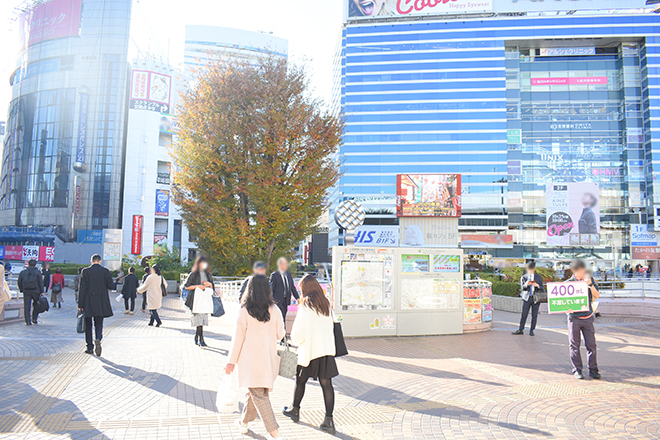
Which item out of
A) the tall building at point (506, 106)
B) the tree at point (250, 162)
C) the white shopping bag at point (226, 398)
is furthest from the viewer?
the tall building at point (506, 106)

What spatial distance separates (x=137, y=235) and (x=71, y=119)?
714 inches

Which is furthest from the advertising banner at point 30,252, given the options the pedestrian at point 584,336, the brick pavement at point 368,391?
the pedestrian at point 584,336

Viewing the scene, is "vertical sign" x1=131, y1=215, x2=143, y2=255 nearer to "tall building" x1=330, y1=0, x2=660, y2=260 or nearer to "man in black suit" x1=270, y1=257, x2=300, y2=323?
"tall building" x1=330, y1=0, x2=660, y2=260

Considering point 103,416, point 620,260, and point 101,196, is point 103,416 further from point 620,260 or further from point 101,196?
point 620,260

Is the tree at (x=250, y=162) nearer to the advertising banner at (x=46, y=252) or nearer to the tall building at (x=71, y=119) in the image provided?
the tall building at (x=71, y=119)

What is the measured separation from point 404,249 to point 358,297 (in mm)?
1587

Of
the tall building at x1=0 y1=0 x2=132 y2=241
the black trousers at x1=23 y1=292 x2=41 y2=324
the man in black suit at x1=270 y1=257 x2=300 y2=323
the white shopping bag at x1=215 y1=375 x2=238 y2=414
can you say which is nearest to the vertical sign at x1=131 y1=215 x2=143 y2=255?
the tall building at x1=0 y1=0 x2=132 y2=241

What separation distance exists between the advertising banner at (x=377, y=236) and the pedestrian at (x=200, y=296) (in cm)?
5224

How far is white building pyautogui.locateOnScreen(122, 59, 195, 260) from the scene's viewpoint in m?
51.7

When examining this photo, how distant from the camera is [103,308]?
7.50 meters

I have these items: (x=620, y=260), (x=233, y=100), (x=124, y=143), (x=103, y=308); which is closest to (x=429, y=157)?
(x=620, y=260)

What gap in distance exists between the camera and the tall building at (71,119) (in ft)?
171

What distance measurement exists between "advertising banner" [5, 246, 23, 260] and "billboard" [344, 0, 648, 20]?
193 ft

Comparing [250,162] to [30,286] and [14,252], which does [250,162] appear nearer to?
[30,286]
